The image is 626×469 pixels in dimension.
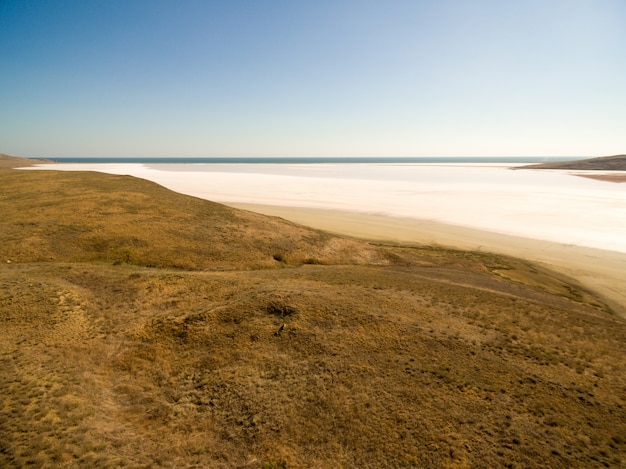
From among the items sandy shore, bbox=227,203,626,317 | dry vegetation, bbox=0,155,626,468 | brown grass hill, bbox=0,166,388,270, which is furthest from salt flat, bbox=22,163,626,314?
brown grass hill, bbox=0,166,388,270

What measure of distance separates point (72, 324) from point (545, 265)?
158ft

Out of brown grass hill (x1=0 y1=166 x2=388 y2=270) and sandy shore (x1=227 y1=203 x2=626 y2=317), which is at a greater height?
brown grass hill (x1=0 y1=166 x2=388 y2=270)

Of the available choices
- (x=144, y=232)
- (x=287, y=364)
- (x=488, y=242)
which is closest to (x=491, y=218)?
(x=488, y=242)

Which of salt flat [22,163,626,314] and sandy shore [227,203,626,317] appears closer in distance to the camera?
sandy shore [227,203,626,317]

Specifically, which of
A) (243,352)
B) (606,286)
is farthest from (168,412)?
(606,286)

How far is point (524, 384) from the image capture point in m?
17.9

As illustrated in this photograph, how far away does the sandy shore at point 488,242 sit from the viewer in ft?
119

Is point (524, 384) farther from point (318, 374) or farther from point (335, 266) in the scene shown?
point (335, 266)

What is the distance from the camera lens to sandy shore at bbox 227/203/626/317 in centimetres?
3628

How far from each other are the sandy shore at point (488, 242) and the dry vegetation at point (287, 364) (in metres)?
4.38

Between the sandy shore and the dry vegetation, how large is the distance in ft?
14.4

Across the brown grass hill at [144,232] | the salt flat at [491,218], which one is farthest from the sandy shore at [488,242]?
the brown grass hill at [144,232]

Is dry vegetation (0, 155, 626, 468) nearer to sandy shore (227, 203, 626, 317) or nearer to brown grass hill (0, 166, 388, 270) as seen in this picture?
brown grass hill (0, 166, 388, 270)

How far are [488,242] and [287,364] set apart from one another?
142 ft
